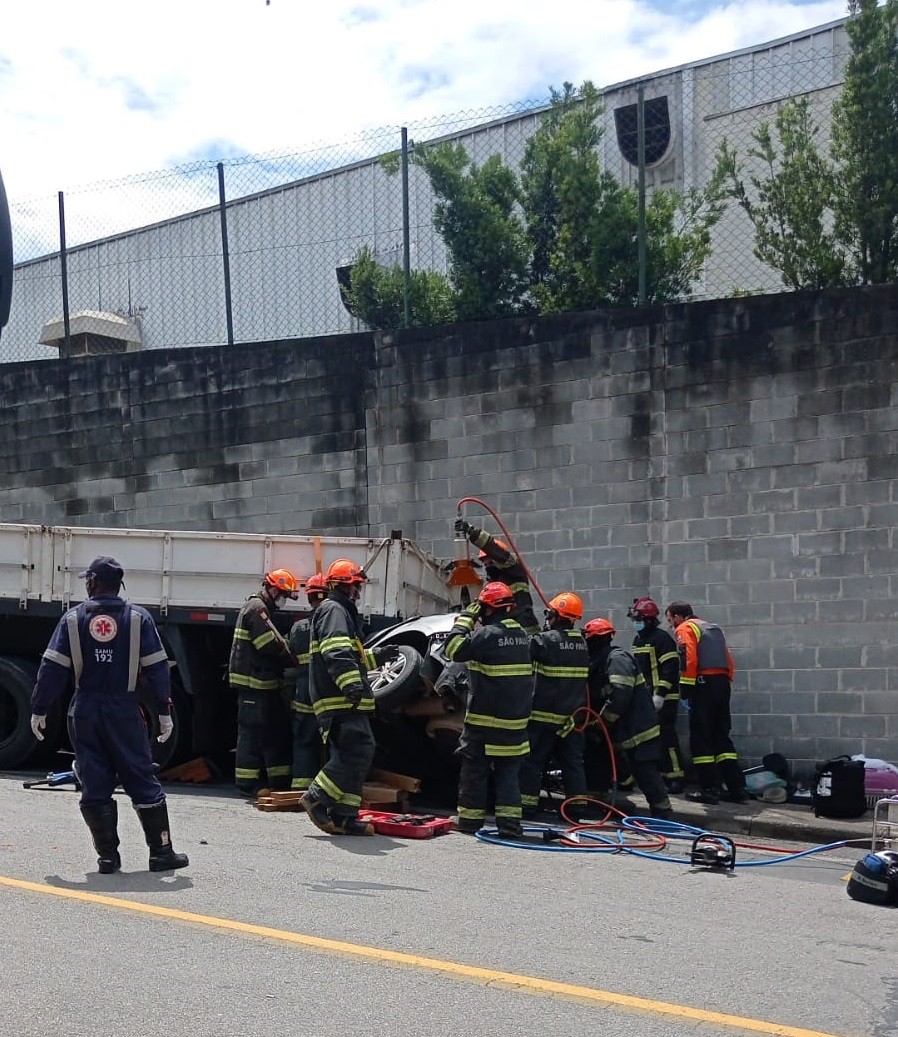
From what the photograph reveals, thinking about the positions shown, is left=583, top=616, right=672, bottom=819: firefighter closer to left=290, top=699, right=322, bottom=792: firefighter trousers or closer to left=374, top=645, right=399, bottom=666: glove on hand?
left=374, top=645, right=399, bottom=666: glove on hand

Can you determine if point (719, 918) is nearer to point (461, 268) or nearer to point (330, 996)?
point (330, 996)

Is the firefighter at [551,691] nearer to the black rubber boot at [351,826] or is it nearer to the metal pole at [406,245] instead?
the black rubber boot at [351,826]

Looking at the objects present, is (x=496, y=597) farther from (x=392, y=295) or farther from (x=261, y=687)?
(x=392, y=295)

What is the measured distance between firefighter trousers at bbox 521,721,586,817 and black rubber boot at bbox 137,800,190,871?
289cm

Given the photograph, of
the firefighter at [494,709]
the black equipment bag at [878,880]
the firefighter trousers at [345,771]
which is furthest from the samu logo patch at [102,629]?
the black equipment bag at [878,880]

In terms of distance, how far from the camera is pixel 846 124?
13.5 meters

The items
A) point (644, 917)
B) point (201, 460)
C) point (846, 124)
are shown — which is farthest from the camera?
point (201, 460)

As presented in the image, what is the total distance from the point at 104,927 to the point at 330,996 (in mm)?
1391

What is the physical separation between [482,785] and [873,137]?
8421 millimetres

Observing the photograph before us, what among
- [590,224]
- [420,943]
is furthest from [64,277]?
[420,943]

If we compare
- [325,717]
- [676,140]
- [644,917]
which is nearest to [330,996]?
[644,917]

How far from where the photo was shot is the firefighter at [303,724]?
9.74m

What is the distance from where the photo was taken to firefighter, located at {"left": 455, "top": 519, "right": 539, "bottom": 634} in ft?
32.7

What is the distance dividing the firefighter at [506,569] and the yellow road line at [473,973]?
4.52m
